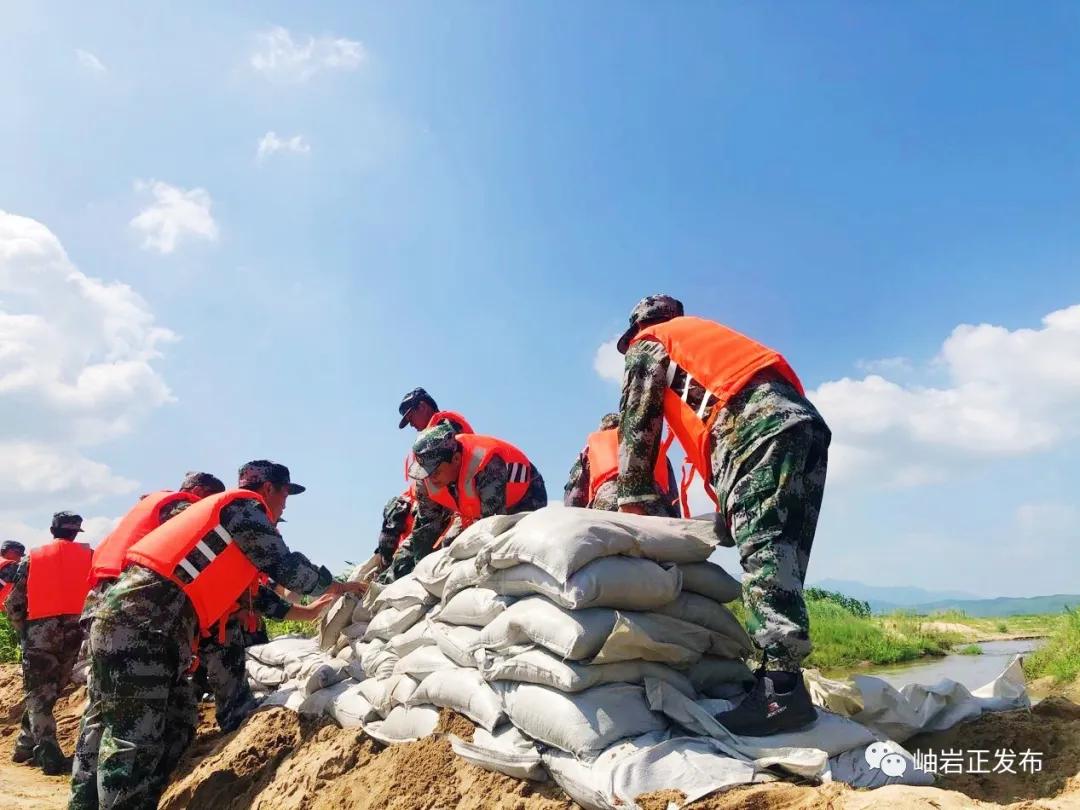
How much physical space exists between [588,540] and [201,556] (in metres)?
2.02

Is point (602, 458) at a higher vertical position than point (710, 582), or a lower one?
higher

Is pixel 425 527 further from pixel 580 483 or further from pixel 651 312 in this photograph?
pixel 651 312

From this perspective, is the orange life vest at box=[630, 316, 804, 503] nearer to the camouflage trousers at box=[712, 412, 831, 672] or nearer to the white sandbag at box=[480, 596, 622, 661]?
the camouflage trousers at box=[712, 412, 831, 672]

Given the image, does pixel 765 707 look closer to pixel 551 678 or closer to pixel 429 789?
pixel 551 678

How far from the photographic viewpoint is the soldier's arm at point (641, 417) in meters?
2.92

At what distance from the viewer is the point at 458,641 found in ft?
10.0

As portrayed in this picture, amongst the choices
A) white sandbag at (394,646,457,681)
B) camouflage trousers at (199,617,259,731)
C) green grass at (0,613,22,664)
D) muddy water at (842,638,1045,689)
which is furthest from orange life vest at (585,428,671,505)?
green grass at (0,613,22,664)

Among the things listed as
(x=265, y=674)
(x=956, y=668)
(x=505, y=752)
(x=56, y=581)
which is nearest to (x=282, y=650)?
(x=265, y=674)

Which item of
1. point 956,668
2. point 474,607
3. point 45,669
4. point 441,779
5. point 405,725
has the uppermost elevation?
point 474,607

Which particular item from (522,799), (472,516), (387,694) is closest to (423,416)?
(472,516)

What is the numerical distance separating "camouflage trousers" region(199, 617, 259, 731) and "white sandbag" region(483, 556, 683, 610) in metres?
2.35

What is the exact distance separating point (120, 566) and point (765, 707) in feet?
12.2

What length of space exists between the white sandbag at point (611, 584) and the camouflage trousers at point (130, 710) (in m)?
1.86

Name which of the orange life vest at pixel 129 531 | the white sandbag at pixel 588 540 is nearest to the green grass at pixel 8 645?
the orange life vest at pixel 129 531
